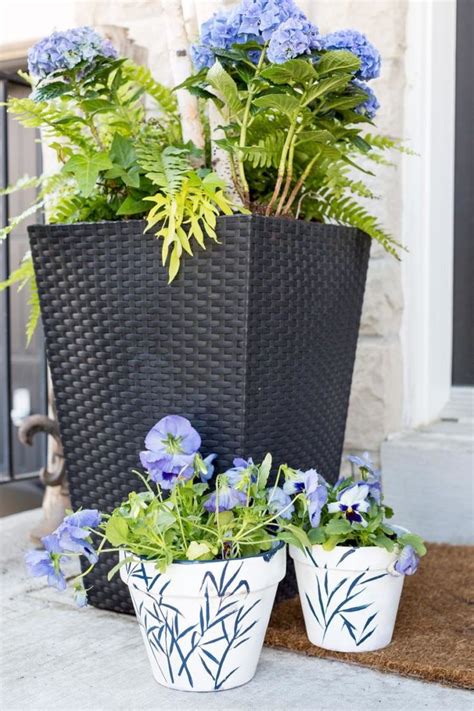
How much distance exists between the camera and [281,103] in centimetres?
129

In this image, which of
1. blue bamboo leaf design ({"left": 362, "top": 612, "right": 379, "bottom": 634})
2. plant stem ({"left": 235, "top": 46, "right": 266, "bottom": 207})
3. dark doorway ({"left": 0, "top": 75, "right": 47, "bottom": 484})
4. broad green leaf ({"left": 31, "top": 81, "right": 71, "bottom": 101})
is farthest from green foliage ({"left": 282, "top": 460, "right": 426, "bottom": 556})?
dark doorway ({"left": 0, "top": 75, "right": 47, "bottom": 484})

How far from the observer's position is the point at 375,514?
1.30 metres

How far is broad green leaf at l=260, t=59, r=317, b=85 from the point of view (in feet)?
4.03

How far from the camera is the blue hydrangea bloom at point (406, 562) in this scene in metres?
1.26

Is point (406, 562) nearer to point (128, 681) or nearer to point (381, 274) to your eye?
point (128, 681)

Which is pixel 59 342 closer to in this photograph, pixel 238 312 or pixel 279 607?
pixel 238 312

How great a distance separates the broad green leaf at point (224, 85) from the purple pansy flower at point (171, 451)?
1.65 ft

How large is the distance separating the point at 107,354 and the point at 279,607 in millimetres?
533

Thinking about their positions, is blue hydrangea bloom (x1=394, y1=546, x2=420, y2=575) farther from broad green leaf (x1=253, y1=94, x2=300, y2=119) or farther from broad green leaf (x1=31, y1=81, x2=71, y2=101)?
broad green leaf (x1=31, y1=81, x2=71, y2=101)

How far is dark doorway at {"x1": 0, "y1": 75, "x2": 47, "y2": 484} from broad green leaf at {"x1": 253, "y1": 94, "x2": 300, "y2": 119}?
1205mm

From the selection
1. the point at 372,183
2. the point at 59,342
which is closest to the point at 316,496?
the point at 59,342

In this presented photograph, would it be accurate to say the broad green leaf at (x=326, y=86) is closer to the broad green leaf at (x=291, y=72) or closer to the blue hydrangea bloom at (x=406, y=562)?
the broad green leaf at (x=291, y=72)

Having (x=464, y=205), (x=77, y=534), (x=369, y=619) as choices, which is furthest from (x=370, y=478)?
(x=464, y=205)

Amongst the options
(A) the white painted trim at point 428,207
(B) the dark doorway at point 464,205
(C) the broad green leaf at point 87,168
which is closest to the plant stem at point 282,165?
(C) the broad green leaf at point 87,168
